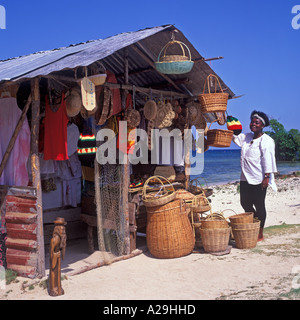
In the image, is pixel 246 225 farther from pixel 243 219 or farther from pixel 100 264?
pixel 100 264

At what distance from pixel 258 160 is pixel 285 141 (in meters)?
40.9

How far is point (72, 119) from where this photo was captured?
7793mm

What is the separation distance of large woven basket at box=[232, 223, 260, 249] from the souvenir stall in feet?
2.65

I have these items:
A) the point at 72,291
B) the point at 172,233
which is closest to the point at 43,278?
the point at 72,291

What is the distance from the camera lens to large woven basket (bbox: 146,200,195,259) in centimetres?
687

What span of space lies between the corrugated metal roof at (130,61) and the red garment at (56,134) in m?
0.62

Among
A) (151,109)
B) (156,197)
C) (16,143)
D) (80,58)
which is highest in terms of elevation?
(80,58)

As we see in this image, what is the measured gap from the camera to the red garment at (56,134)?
20.9 ft

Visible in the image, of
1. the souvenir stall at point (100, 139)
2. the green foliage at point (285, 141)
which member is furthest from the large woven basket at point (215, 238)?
the green foliage at point (285, 141)

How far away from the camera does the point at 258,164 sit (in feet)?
24.8
